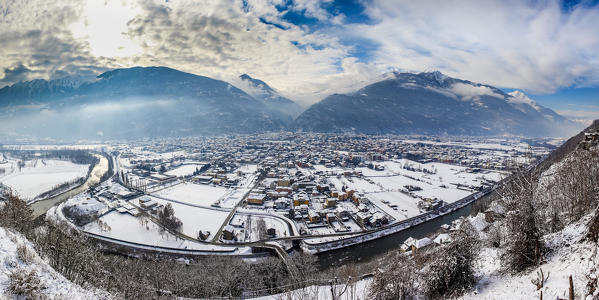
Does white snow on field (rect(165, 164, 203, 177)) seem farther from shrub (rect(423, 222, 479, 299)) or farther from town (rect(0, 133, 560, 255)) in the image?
shrub (rect(423, 222, 479, 299))

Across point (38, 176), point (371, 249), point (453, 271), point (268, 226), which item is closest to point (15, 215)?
point (268, 226)

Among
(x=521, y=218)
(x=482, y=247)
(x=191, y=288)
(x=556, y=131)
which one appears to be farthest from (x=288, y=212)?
(x=556, y=131)

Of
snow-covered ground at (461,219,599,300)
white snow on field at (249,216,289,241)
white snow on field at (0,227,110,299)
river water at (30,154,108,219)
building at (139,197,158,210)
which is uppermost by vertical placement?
snow-covered ground at (461,219,599,300)

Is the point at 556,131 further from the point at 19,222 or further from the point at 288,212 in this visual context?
the point at 19,222

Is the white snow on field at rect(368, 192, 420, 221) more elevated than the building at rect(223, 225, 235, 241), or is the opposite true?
the white snow on field at rect(368, 192, 420, 221)

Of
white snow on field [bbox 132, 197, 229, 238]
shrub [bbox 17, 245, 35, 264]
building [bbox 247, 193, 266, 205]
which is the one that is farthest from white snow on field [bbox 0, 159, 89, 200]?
shrub [bbox 17, 245, 35, 264]

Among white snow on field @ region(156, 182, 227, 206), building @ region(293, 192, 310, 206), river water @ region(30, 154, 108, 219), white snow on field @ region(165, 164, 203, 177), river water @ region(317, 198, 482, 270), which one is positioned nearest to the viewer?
river water @ region(317, 198, 482, 270)
